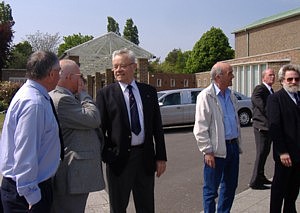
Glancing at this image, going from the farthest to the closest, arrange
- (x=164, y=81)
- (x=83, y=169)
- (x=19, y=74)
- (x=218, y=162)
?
(x=19, y=74), (x=164, y=81), (x=218, y=162), (x=83, y=169)

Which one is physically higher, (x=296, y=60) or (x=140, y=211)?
(x=296, y=60)

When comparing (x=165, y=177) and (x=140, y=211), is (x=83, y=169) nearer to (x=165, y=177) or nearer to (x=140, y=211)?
(x=140, y=211)

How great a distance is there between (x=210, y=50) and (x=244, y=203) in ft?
178

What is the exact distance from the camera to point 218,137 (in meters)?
4.71

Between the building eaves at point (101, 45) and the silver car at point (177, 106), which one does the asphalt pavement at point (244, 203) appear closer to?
the silver car at point (177, 106)

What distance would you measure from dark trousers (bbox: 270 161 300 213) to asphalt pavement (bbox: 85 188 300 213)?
0.77 meters

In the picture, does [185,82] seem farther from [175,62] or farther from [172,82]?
[175,62]

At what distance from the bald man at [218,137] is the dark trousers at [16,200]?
2.20m

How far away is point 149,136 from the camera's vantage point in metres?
4.16

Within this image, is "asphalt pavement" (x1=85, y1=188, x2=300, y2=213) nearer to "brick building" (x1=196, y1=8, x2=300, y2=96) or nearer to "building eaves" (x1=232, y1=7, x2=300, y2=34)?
"brick building" (x1=196, y1=8, x2=300, y2=96)

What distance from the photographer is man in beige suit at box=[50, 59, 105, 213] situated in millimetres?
3475

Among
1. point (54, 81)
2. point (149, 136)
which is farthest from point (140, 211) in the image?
point (54, 81)

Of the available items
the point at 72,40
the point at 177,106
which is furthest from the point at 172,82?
the point at 72,40

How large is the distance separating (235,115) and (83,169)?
2282 millimetres
